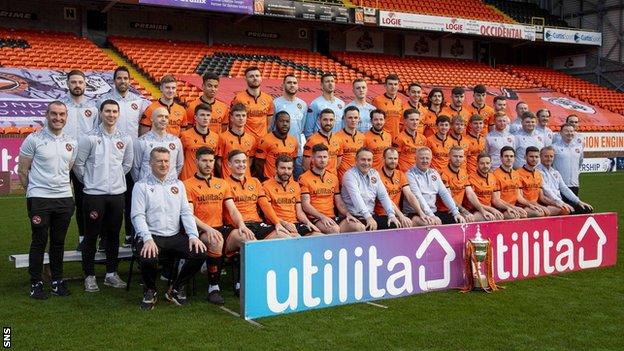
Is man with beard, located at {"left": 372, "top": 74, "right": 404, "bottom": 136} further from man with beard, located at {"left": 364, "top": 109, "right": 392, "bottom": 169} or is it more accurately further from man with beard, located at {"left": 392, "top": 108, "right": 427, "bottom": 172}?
man with beard, located at {"left": 364, "top": 109, "right": 392, "bottom": 169}

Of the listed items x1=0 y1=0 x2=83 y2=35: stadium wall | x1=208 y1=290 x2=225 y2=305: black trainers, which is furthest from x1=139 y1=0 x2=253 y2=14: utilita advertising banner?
x1=208 y1=290 x2=225 y2=305: black trainers

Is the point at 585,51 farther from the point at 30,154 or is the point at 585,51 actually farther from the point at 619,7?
the point at 30,154

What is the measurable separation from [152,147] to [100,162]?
543 millimetres

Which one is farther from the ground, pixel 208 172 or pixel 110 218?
pixel 208 172

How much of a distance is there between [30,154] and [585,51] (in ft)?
99.6

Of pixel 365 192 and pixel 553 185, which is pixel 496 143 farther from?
pixel 365 192

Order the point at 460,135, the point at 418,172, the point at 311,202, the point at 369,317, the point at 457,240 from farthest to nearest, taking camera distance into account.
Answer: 1. the point at 460,135
2. the point at 418,172
3. the point at 311,202
4. the point at 457,240
5. the point at 369,317

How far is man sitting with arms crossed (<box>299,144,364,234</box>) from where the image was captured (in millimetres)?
6059

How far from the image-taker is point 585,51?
30.7m

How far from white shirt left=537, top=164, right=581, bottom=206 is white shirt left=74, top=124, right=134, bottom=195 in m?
4.92

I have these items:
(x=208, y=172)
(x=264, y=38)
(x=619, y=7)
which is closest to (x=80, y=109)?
(x=208, y=172)

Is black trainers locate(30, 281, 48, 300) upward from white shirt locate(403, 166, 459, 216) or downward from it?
downward

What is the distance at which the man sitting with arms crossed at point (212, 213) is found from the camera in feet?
17.8

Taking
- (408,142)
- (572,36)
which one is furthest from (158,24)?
(572,36)
